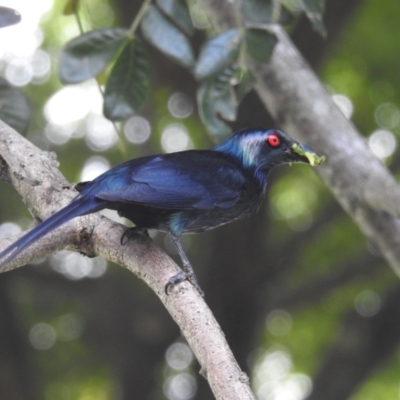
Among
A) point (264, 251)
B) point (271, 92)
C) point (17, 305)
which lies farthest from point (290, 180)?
point (271, 92)

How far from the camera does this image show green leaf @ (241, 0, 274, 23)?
9.74 ft

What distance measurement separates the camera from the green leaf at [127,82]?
10.1 ft

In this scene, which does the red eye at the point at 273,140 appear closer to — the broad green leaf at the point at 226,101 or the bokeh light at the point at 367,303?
the broad green leaf at the point at 226,101

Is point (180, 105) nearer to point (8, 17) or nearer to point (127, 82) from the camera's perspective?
point (127, 82)

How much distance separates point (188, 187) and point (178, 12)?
74cm

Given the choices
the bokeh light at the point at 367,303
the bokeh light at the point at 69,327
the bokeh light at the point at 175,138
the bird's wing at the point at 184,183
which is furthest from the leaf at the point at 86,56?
the bokeh light at the point at 69,327

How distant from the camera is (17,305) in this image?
714 cm

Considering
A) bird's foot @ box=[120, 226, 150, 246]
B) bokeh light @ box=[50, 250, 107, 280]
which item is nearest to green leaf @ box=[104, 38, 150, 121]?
bird's foot @ box=[120, 226, 150, 246]

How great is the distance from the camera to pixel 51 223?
2.26 metres

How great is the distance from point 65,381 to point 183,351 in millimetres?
1250

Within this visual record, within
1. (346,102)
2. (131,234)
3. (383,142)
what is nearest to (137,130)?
(346,102)

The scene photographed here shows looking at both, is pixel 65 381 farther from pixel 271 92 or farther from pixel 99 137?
pixel 271 92

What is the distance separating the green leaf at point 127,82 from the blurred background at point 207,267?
292 cm

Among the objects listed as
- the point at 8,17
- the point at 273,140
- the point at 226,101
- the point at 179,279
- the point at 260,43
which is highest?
→ the point at 8,17
